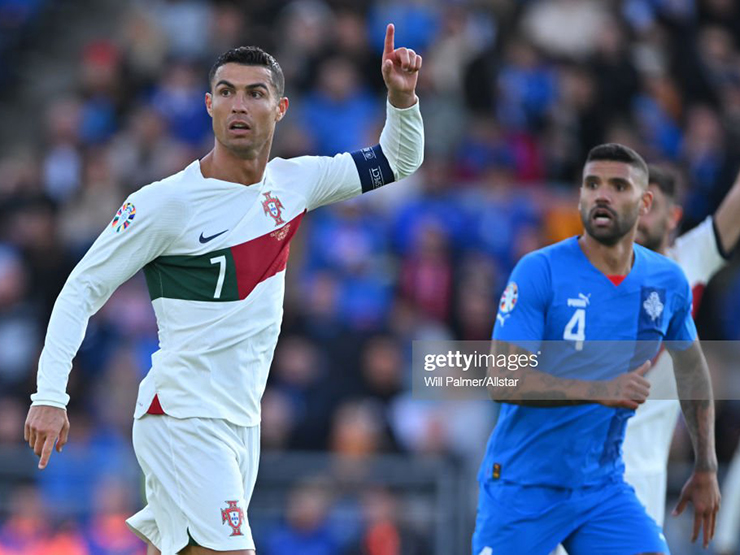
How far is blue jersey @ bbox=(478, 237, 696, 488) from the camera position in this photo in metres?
6.60

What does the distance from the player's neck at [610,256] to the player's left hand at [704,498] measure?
3.68ft

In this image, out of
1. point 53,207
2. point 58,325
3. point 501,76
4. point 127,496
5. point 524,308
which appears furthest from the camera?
point 501,76

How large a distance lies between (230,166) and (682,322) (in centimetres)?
245

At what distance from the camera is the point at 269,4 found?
15.6 m

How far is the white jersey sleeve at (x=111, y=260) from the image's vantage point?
5855mm

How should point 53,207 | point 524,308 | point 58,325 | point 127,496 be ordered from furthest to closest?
point 53,207 < point 127,496 < point 524,308 < point 58,325

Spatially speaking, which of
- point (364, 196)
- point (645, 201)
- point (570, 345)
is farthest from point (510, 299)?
point (364, 196)

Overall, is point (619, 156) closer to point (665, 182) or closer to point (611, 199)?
point (611, 199)

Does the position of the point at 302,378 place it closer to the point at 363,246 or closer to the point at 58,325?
the point at 363,246

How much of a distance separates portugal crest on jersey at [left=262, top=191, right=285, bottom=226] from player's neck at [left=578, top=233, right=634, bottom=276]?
160 cm

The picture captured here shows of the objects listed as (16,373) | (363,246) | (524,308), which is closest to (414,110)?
(524,308)

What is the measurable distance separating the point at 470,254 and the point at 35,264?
4223mm

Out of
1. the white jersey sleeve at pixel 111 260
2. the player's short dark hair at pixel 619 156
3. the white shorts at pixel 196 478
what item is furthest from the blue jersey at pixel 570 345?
the white jersey sleeve at pixel 111 260

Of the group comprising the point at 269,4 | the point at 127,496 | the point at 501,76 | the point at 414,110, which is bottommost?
the point at 127,496
